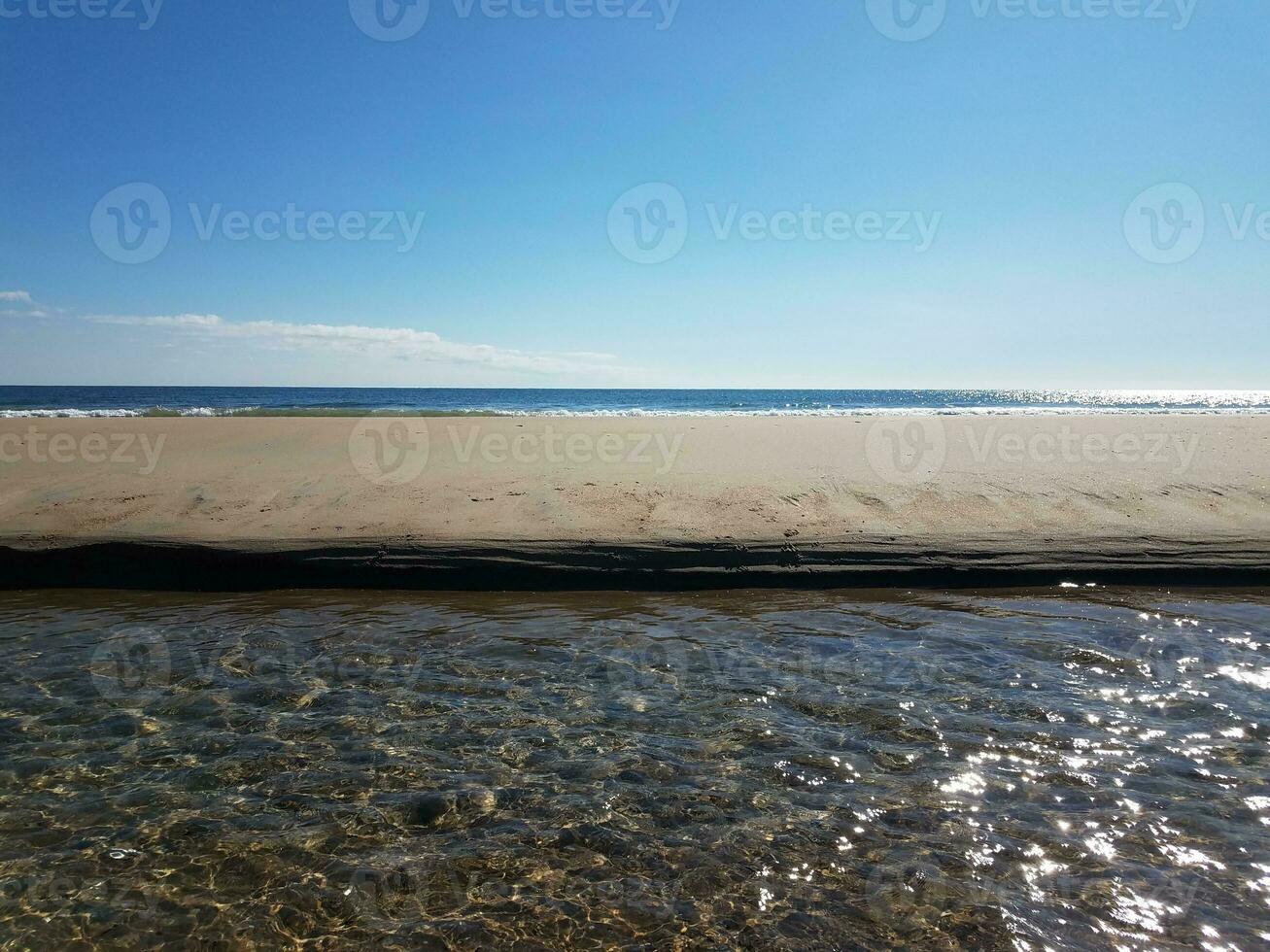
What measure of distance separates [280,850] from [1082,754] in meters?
3.83

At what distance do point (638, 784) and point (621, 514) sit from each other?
4715mm

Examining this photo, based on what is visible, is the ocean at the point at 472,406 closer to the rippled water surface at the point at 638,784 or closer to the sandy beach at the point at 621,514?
the sandy beach at the point at 621,514

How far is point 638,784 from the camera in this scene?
3.60m

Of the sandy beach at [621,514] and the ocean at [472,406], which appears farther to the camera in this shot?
the ocean at [472,406]

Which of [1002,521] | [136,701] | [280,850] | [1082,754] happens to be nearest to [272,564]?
[136,701]

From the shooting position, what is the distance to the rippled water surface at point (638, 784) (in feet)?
8.94

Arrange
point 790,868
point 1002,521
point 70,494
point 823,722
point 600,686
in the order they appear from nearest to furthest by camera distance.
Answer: point 790,868, point 823,722, point 600,686, point 1002,521, point 70,494

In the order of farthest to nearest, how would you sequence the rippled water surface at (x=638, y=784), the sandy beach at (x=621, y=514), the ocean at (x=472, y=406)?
the ocean at (x=472, y=406)
the sandy beach at (x=621, y=514)
the rippled water surface at (x=638, y=784)

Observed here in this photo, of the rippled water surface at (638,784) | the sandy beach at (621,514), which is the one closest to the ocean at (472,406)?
the sandy beach at (621,514)

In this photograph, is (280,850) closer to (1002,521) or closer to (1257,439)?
(1002,521)

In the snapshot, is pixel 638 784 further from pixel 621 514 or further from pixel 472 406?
pixel 472 406

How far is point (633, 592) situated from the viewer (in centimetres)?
695

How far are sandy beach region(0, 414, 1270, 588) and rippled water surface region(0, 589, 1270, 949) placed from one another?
118cm

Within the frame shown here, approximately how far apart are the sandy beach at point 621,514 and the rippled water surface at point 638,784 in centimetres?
118
